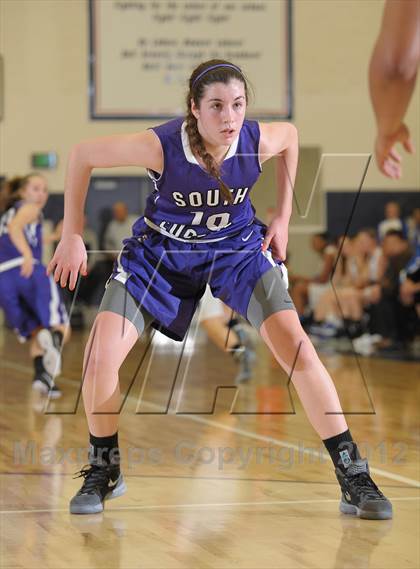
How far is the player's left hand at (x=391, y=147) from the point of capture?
1.50 meters

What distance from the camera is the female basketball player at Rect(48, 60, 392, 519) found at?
3.38m

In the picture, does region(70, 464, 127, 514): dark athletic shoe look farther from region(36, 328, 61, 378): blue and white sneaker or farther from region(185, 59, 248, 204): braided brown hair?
region(36, 328, 61, 378): blue and white sneaker

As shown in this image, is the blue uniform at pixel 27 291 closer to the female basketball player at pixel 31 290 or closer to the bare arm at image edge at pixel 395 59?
the female basketball player at pixel 31 290

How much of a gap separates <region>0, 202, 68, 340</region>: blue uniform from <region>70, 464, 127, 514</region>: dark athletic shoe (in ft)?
10.5

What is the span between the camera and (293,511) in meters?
3.72

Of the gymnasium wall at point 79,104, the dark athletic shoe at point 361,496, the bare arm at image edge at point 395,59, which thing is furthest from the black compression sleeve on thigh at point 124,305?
the gymnasium wall at point 79,104

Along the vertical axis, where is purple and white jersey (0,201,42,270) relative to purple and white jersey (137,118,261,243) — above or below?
below

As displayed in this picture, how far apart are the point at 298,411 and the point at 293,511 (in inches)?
102

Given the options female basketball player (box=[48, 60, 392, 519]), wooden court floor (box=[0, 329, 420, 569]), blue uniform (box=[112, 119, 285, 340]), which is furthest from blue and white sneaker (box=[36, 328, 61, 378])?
blue uniform (box=[112, 119, 285, 340])

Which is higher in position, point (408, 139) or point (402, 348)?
point (408, 139)

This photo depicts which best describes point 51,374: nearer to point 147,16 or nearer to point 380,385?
point 380,385

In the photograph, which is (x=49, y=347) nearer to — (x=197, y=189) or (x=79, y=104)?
(x=197, y=189)

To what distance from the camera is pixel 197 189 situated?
11.2ft

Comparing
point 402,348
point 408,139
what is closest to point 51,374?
point 402,348
